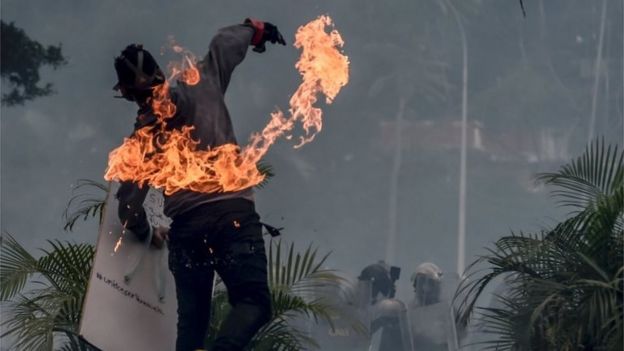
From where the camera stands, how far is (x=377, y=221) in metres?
21.0

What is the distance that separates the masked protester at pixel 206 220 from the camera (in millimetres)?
4012

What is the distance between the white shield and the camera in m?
4.08

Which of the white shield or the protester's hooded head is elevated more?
the protester's hooded head

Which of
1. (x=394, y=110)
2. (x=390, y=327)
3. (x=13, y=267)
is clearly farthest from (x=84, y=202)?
(x=394, y=110)

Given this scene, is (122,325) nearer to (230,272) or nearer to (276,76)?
(230,272)

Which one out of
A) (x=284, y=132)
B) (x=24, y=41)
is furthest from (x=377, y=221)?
(x=284, y=132)

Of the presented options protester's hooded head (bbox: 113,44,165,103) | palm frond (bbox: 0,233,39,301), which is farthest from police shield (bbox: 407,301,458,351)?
protester's hooded head (bbox: 113,44,165,103)

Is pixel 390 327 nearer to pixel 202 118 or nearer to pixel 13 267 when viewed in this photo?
pixel 13 267

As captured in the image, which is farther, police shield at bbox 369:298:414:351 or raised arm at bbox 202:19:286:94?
police shield at bbox 369:298:414:351

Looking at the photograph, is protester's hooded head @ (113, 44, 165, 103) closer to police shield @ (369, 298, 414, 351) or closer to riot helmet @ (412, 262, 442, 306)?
police shield @ (369, 298, 414, 351)

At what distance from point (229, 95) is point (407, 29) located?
6.50 metres

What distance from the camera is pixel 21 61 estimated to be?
12703 millimetres

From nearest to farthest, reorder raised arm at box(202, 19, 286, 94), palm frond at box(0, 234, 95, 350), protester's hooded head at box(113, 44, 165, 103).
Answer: protester's hooded head at box(113, 44, 165, 103), raised arm at box(202, 19, 286, 94), palm frond at box(0, 234, 95, 350)

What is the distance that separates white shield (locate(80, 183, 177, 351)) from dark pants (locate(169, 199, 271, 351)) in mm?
178
